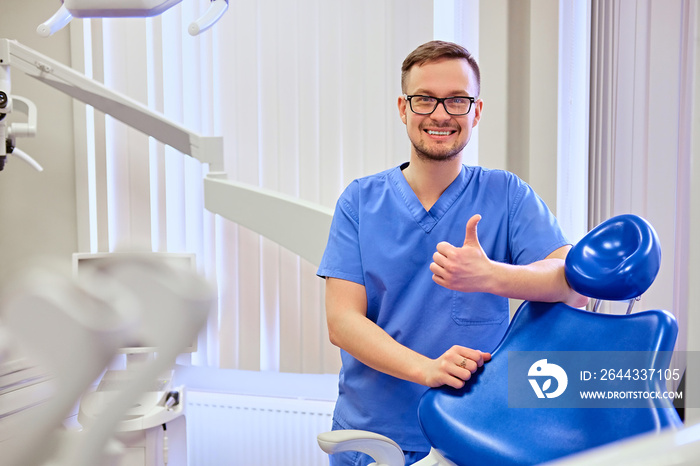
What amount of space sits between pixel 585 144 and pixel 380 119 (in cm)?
75

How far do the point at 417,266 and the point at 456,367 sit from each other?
11.3 inches

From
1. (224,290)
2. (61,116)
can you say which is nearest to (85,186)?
(61,116)

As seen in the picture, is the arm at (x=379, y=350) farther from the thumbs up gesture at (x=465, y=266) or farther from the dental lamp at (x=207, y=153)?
the dental lamp at (x=207, y=153)

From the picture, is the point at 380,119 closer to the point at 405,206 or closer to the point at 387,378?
the point at 405,206

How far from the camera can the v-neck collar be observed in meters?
1.28

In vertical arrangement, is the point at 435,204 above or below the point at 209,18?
below

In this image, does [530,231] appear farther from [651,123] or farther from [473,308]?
[651,123]

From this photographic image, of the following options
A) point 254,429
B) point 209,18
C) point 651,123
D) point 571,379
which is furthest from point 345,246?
point 254,429

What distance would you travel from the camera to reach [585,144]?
2141 mm

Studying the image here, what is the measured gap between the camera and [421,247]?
1266 millimetres

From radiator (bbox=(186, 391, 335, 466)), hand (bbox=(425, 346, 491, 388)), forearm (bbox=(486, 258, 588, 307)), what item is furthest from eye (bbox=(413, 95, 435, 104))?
radiator (bbox=(186, 391, 335, 466))

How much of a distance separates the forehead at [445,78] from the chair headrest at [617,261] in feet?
1.33

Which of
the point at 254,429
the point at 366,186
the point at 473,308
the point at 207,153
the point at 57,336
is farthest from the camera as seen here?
the point at 254,429

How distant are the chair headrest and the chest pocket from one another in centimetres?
26
